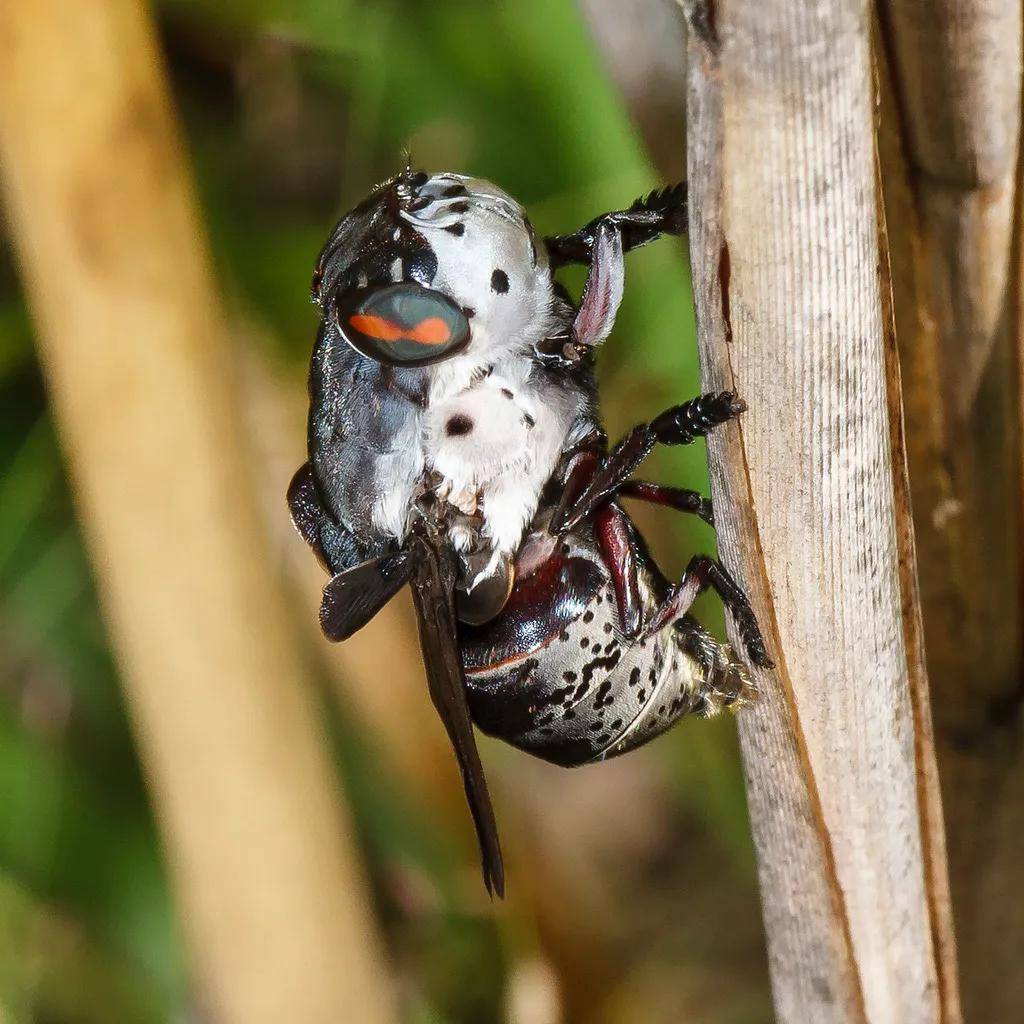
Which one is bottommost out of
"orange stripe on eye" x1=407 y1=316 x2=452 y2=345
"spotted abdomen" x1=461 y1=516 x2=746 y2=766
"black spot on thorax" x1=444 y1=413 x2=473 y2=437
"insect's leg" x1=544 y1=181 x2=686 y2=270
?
"spotted abdomen" x1=461 y1=516 x2=746 y2=766

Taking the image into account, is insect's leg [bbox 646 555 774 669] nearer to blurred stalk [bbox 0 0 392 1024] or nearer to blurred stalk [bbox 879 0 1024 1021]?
blurred stalk [bbox 879 0 1024 1021]

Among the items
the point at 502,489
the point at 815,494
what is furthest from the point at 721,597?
the point at 502,489

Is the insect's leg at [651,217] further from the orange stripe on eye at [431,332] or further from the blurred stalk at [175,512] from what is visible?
the blurred stalk at [175,512]

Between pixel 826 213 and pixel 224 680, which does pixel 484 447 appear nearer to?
pixel 224 680

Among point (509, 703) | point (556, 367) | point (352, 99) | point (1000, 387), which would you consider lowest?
point (509, 703)

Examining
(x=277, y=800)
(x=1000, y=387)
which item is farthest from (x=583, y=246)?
(x=277, y=800)

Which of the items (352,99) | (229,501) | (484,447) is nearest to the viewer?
(484,447)

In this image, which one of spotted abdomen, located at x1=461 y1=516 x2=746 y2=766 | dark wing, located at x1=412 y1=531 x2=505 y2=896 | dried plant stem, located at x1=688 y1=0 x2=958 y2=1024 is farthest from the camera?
spotted abdomen, located at x1=461 y1=516 x2=746 y2=766

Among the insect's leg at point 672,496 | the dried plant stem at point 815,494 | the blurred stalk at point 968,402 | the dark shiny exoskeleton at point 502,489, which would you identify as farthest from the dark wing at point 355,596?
the blurred stalk at point 968,402

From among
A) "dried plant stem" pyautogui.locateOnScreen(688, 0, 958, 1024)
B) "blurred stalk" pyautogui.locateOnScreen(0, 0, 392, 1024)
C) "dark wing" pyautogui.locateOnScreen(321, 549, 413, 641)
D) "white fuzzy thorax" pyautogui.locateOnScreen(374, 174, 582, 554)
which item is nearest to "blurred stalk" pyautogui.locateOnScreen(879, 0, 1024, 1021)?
"dried plant stem" pyautogui.locateOnScreen(688, 0, 958, 1024)
